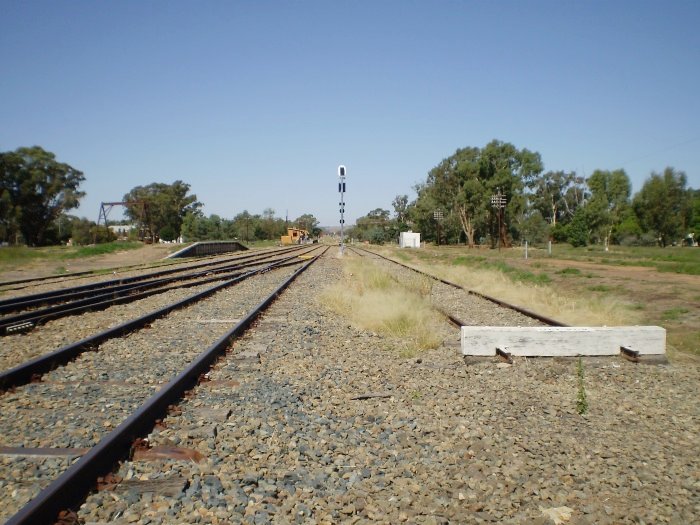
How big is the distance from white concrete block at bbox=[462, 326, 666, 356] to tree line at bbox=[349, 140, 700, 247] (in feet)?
179

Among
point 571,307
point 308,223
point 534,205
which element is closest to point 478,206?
point 534,205

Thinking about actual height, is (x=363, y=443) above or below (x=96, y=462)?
below

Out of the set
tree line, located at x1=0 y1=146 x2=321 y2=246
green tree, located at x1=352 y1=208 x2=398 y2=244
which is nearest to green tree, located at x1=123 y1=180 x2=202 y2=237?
tree line, located at x1=0 y1=146 x2=321 y2=246

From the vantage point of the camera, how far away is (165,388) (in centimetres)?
495

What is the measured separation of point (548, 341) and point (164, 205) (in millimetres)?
104509

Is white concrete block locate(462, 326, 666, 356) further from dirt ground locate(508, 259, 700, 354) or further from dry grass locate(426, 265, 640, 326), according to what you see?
dry grass locate(426, 265, 640, 326)

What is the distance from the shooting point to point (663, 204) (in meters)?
67.1

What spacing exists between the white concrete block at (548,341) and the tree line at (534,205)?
2145 inches

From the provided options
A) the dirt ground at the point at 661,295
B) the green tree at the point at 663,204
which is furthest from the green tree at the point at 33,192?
the green tree at the point at 663,204

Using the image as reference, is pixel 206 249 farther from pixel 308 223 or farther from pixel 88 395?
pixel 308 223

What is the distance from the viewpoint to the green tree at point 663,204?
67312 millimetres

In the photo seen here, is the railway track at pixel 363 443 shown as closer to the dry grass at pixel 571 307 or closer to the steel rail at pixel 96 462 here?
the steel rail at pixel 96 462

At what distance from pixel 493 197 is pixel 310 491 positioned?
61342mm

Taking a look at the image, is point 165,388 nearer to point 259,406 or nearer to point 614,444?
point 259,406
